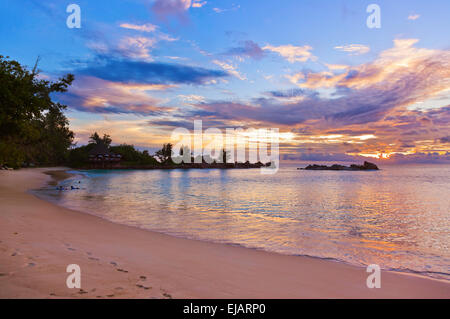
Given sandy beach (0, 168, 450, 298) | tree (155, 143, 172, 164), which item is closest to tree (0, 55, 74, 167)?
sandy beach (0, 168, 450, 298)

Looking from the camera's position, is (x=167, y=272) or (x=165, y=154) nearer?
(x=167, y=272)

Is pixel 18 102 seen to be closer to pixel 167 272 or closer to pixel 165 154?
pixel 167 272

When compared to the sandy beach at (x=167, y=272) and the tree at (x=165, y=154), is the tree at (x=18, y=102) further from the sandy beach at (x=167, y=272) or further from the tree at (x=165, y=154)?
the tree at (x=165, y=154)

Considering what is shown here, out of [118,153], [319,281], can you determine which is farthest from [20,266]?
[118,153]

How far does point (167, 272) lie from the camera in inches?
222

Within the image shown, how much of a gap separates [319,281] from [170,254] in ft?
12.5

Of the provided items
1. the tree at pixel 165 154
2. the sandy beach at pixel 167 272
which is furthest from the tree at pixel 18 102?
the tree at pixel 165 154

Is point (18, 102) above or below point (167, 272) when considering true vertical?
above

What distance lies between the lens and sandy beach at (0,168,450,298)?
4.46 meters

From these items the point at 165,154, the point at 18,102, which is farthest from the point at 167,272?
the point at 165,154

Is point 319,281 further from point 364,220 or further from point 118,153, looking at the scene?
point 118,153

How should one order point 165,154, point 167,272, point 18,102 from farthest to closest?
point 165,154 < point 18,102 < point 167,272

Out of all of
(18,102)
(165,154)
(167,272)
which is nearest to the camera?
(167,272)

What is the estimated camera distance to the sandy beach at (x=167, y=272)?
446 centimetres
